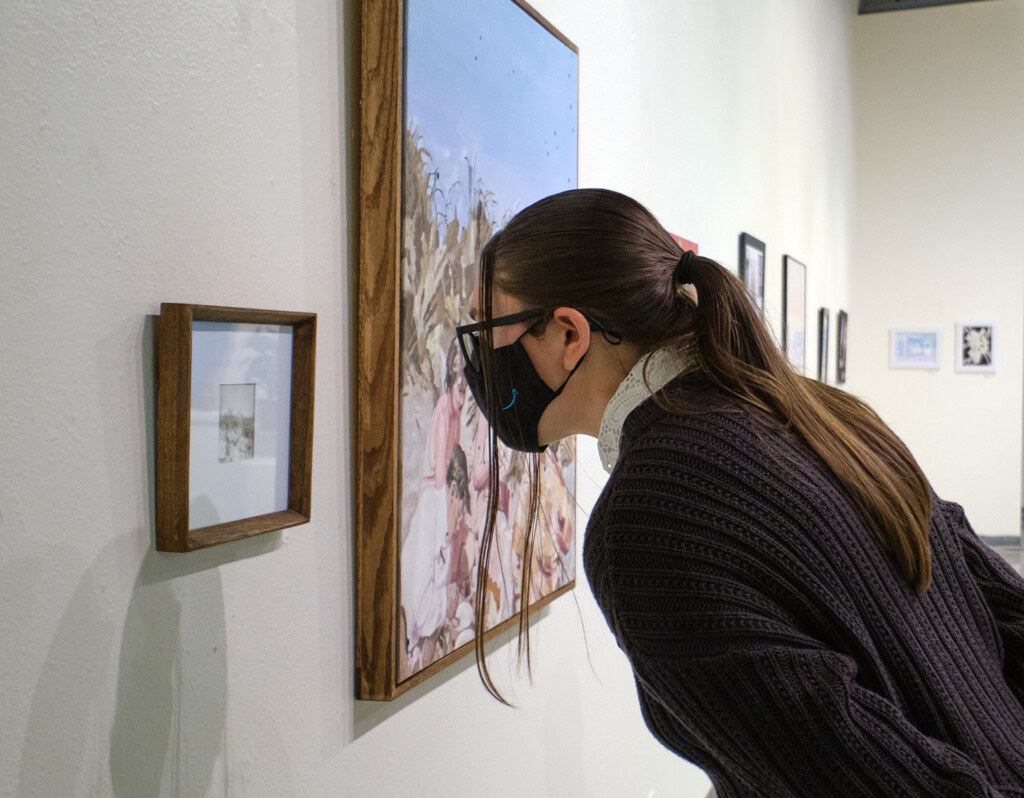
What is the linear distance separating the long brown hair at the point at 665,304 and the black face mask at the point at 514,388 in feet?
0.15

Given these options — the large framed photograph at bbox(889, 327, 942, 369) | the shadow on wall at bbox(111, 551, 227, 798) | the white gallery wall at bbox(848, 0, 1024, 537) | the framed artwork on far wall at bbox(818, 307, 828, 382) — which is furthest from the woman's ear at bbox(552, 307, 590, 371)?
the large framed photograph at bbox(889, 327, 942, 369)

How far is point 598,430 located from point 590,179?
1335 millimetres

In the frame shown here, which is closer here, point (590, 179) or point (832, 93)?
point (590, 179)

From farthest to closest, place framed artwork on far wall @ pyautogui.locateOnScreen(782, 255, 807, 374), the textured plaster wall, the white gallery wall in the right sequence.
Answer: the white gallery wall
framed artwork on far wall @ pyautogui.locateOnScreen(782, 255, 807, 374)
the textured plaster wall

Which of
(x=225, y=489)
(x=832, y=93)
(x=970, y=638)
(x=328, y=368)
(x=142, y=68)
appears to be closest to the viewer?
(x=142, y=68)

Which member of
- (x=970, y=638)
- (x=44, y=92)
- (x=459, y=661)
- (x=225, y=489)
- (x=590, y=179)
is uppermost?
(x=590, y=179)

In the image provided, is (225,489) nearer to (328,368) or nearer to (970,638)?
(328,368)

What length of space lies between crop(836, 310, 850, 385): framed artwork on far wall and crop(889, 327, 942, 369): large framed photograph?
4.21 ft

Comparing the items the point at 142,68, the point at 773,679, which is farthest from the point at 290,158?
the point at 773,679

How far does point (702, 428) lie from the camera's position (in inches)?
50.9

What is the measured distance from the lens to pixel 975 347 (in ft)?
30.0

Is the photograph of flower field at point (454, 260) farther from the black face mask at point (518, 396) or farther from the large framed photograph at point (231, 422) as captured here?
the large framed photograph at point (231, 422)

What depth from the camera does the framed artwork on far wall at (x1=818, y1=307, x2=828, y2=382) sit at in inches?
278

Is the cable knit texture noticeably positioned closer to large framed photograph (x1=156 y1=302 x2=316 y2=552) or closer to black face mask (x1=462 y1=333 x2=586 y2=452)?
black face mask (x1=462 y1=333 x2=586 y2=452)
